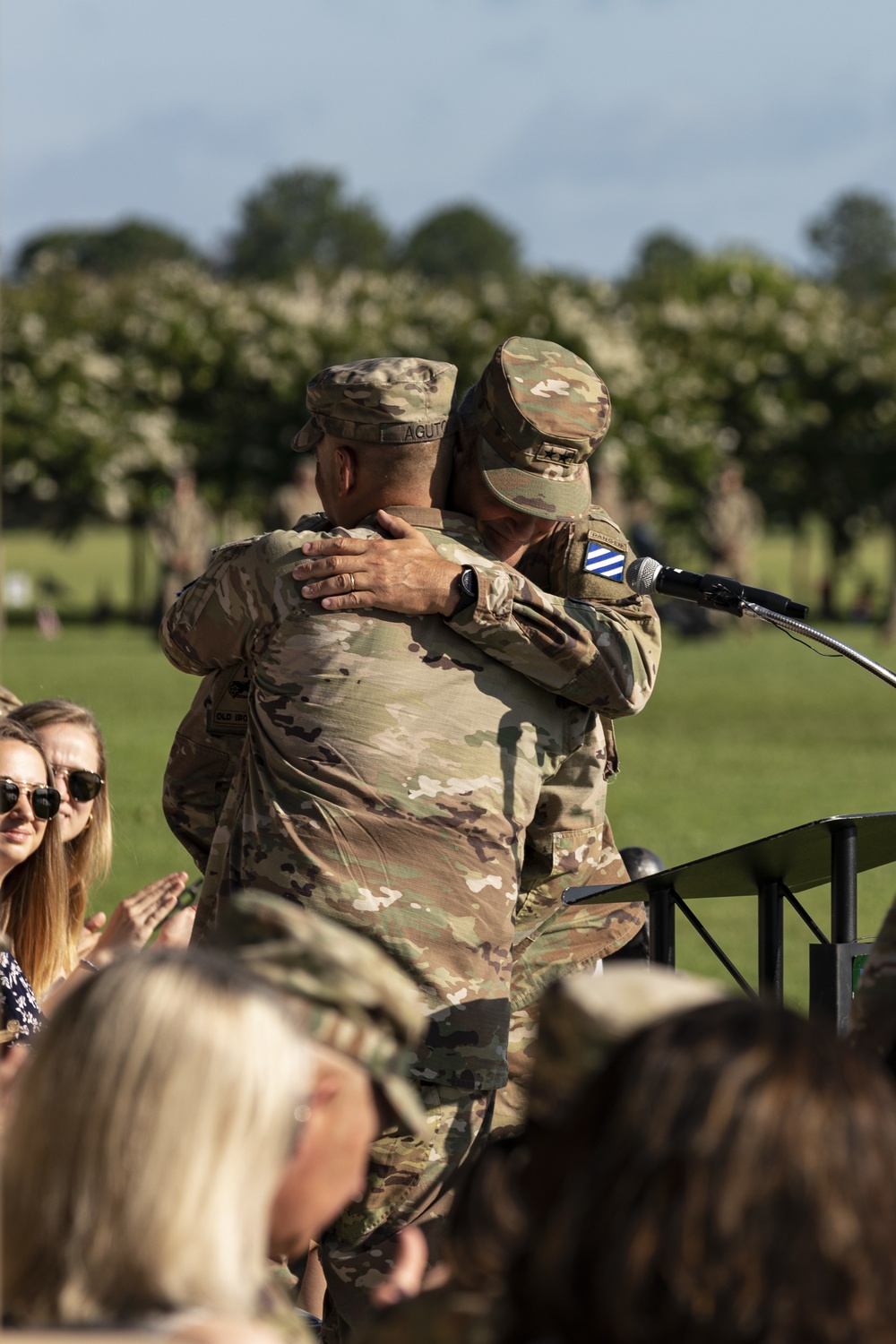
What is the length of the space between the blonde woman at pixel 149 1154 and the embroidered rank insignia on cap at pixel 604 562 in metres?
2.13

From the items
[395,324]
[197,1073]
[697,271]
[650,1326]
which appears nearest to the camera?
[650,1326]

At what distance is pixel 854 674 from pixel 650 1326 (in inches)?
912

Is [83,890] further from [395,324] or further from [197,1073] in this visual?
[395,324]

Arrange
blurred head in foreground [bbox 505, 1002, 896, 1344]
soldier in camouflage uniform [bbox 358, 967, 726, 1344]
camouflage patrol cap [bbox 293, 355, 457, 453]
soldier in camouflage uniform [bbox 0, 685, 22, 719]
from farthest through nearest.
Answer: soldier in camouflage uniform [bbox 0, 685, 22, 719]
camouflage patrol cap [bbox 293, 355, 457, 453]
soldier in camouflage uniform [bbox 358, 967, 726, 1344]
blurred head in foreground [bbox 505, 1002, 896, 1344]

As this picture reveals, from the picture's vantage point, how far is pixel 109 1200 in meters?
1.91

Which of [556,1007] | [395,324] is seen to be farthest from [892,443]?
[556,1007]

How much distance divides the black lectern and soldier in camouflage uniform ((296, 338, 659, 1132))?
4.9 inches

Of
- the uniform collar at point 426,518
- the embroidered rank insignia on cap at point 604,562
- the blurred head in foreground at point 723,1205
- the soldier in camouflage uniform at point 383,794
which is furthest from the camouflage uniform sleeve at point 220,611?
the blurred head in foreground at point 723,1205

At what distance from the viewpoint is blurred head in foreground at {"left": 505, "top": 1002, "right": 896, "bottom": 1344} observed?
1.71 metres

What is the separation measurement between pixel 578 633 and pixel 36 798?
60.9 inches

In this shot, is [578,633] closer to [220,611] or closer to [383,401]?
[383,401]

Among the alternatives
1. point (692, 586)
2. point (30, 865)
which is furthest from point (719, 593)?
point (30, 865)

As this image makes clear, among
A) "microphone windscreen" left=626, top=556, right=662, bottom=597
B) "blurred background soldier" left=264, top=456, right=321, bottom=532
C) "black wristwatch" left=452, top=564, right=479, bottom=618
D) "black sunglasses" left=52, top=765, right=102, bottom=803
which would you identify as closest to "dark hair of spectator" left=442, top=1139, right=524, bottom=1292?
"black wristwatch" left=452, top=564, right=479, bottom=618

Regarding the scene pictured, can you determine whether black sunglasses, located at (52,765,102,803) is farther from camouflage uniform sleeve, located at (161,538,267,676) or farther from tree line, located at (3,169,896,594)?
tree line, located at (3,169,896,594)
